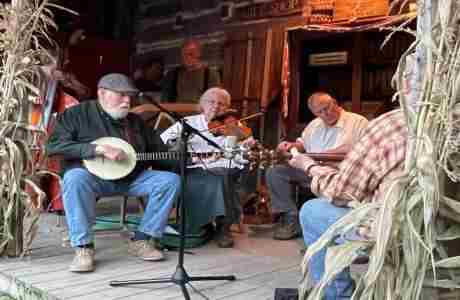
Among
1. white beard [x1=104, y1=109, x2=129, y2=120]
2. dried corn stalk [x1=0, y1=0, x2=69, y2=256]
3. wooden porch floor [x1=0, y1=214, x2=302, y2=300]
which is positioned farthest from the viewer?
white beard [x1=104, y1=109, x2=129, y2=120]

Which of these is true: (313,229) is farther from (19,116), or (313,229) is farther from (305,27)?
(305,27)

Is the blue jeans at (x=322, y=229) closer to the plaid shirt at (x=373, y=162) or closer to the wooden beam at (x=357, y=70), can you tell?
the plaid shirt at (x=373, y=162)

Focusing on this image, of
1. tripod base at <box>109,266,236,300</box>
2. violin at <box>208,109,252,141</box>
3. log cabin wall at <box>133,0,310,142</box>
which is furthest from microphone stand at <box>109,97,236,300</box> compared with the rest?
log cabin wall at <box>133,0,310,142</box>

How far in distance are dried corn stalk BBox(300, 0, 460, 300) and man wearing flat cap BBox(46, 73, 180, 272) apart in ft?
5.11

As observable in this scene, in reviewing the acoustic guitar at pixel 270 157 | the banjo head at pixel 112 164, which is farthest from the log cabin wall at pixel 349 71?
the banjo head at pixel 112 164

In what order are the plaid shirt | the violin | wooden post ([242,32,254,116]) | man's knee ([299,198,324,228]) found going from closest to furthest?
the plaid shirt, man's knee ([299,198,324,228]), the violin, wooden post ([242,32,254,116])

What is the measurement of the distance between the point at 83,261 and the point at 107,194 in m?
0.41

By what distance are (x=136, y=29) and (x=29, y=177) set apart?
177 inches

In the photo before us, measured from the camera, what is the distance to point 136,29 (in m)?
6.95

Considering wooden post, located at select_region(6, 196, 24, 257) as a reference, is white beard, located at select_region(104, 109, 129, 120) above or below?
above

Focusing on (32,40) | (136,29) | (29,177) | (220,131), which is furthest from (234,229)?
(136,29)

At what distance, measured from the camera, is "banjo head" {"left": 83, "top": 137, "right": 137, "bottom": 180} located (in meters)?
2.74

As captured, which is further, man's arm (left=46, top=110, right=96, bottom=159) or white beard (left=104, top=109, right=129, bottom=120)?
white beard (left=104, top=109, right=129, bottom=120)

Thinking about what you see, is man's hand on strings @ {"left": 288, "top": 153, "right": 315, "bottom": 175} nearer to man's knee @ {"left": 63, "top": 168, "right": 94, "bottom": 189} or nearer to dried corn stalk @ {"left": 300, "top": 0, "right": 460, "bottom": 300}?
dried corn stalk @ {"left": 300, "top": 0, "right": 460, "bottom": 300}
